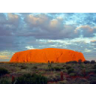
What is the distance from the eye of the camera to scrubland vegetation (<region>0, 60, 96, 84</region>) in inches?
287

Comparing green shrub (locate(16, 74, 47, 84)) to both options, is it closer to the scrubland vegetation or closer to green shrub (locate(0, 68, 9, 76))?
the scrubland vegetation

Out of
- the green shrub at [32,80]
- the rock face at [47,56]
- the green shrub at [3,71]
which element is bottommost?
the green shrub at [32,80]

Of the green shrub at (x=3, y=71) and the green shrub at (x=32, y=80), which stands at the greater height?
the green shrub at (x=3, y=71)

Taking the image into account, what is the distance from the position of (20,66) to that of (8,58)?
79 centimetres

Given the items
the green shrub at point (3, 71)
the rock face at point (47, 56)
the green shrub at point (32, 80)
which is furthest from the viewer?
the rock face at point (47, 56)

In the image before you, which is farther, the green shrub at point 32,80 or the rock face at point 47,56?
the rock face at point 47,56

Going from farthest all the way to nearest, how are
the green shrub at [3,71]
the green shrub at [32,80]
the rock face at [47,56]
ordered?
1. the rock face at [47,56]
2. the green shrub at [3,71]
3. the green shrub at [32,80]

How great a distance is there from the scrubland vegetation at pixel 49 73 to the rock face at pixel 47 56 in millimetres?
229

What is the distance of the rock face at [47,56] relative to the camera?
25.9ft

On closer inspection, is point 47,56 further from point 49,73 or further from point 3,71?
point 3,71

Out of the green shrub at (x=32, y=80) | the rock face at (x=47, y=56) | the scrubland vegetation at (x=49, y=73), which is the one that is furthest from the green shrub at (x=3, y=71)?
the green shrub at (x=32, y=80)

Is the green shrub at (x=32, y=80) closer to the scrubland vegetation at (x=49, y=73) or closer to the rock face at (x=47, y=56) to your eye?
the scrubland vegetation at (x=49, y=73)

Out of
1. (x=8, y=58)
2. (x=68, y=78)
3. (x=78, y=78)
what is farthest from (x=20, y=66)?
(x=78, y=78)
